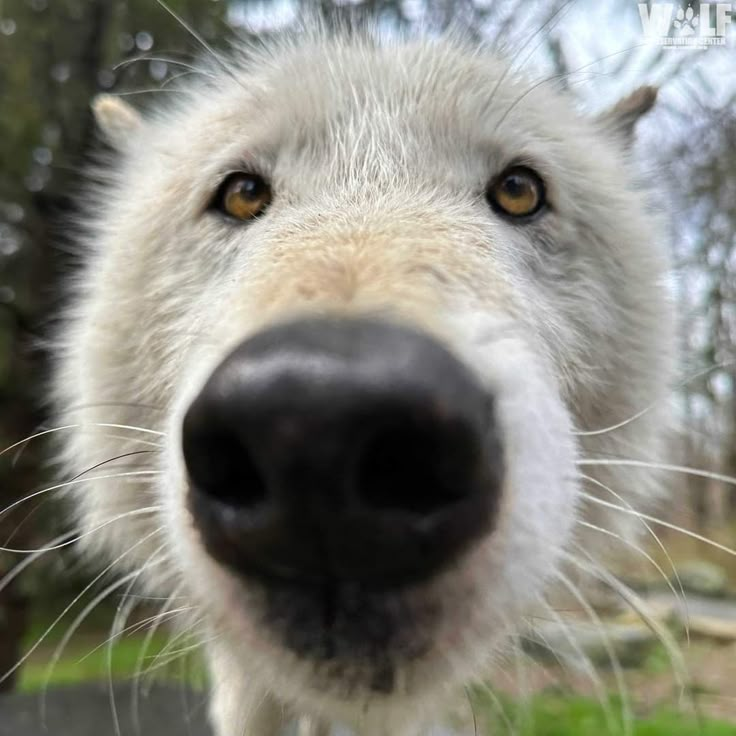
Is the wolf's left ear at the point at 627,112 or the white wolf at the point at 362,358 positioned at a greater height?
the wolf's left ear at the point at 627,112

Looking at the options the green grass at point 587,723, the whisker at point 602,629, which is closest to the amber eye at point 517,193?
the whisker at point 602,629

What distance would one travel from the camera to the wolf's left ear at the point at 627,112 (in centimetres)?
242

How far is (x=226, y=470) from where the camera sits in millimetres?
884

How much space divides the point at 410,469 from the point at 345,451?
0.27ft

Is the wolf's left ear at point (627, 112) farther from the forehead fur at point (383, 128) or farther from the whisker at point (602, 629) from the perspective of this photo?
the whisker at point (602, 629)

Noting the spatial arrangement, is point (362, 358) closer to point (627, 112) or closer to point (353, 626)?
point (353, 626)

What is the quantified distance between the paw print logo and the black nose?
2551 mm

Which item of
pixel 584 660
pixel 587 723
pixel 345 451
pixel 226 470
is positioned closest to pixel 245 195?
pixel 226 470

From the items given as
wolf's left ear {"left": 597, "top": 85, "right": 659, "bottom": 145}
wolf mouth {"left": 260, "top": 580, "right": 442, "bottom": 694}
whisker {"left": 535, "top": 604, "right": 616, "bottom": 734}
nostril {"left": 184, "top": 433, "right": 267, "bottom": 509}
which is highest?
wolf's left ear {"left": 597, "top": 85, "right": 659, "bottom": 145}

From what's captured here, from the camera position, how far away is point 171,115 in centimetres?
255

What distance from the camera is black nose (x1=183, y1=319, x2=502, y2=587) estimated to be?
2.51ft

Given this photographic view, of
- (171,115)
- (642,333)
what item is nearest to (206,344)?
(642,333)

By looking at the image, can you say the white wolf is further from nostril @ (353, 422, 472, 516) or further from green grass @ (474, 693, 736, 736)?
green grass @ (474, 693, 736, 736)

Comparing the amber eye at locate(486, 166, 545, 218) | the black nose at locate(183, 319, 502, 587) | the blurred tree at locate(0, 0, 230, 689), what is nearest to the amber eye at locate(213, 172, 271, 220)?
the amber eye at locate(486, 166, 545, 218)
